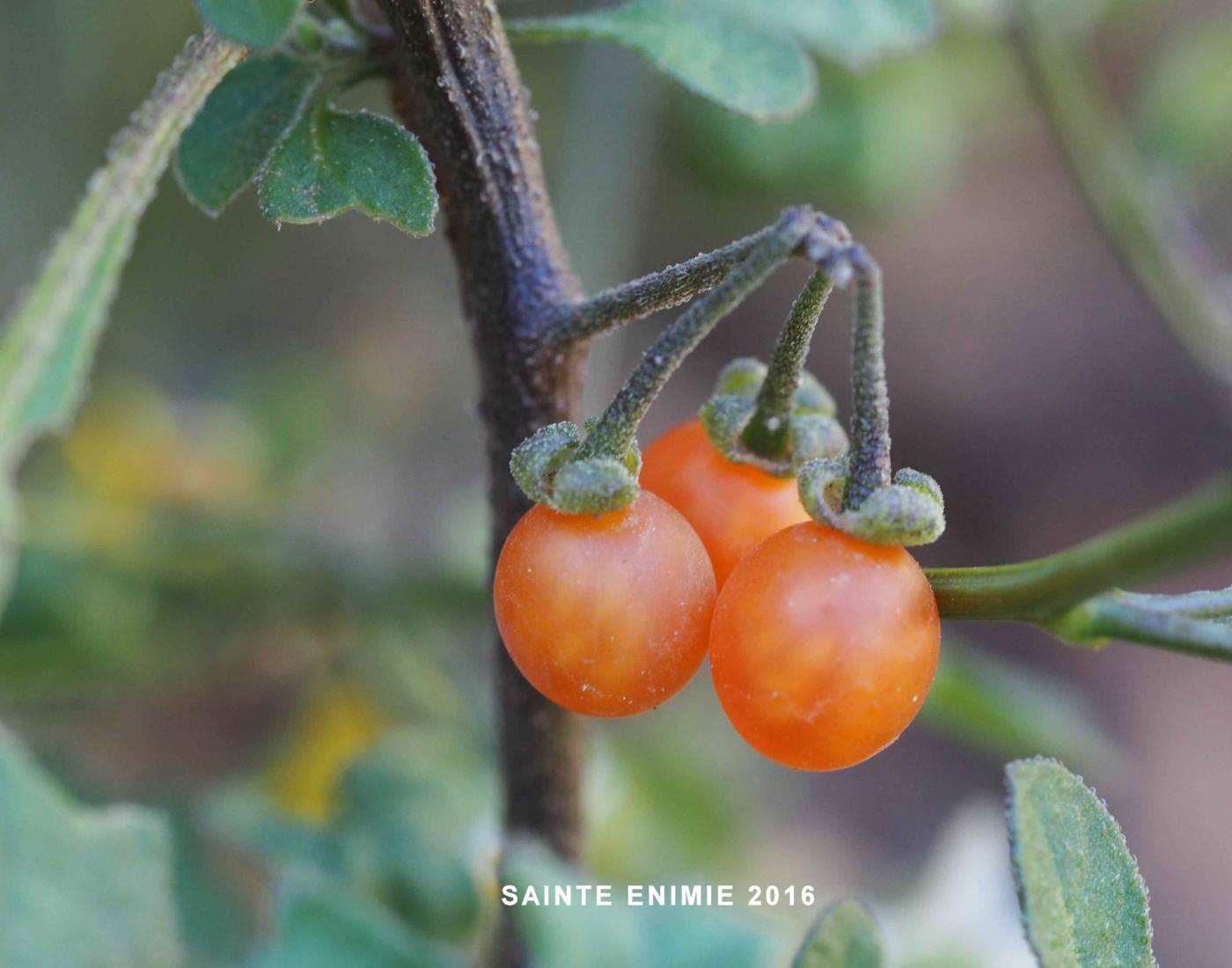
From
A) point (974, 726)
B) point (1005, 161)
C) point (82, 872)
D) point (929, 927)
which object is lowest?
point (1005, 161)

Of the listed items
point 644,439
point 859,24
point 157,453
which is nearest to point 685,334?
point 859,24

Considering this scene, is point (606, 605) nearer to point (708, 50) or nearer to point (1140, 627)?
point (1140, 627)

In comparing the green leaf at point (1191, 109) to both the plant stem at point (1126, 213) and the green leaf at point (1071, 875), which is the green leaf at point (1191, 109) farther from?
the green leaf at point (1071, 875)

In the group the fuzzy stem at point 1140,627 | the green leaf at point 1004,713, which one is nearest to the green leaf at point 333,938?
the fuzzy stem at point 1140,627

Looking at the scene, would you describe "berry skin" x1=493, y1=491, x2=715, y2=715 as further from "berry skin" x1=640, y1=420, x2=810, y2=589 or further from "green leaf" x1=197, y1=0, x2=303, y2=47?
"green leaf" x1=197, y1=0, x2=303, y2=47

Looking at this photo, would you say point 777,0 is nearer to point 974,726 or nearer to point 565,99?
point 974,726

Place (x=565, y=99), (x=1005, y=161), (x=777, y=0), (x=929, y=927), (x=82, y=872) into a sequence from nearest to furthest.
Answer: (x=82, y=872) < (x=777, y=0) < (x=929, y=927) < (x=565, y=99) < (x=1005, y=161)

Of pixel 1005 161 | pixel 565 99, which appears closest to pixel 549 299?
pixel 565 99
